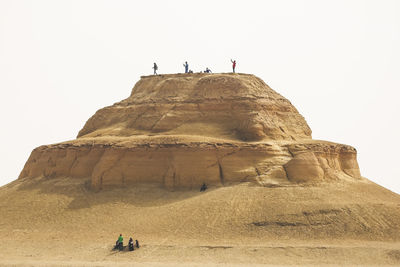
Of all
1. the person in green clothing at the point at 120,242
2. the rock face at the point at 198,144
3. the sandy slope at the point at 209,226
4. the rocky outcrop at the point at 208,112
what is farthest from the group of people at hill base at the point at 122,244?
the rocky outcrop at the point at 208,112

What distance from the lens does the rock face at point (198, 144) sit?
27094 mm

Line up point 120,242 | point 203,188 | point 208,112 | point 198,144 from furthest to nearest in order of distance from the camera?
point 208,112
point 198,144
point 203,188
point 120,242

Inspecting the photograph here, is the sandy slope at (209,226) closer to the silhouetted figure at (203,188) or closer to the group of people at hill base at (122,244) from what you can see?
the group of people at hill base at (122,244)

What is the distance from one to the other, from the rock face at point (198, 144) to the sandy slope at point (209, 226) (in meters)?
1.28

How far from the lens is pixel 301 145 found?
1085 inches

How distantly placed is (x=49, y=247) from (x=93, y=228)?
2.74 m

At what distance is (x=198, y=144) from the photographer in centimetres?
2752

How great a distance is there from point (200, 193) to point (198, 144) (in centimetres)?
337

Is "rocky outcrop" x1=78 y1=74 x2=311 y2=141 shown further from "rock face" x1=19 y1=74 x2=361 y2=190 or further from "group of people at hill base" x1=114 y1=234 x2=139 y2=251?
"group of people at hill base" x1=114 y1=234 x2=139 y2=251

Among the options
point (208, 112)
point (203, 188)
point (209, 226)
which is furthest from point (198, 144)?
point (209, 226)

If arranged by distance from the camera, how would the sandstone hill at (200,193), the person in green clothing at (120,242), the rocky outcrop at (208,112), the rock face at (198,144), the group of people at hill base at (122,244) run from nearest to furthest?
the sandstone hill at (200,193) < the group of people at hill base at (122,244) < the person in green clothing at (120,242) < the rock face at (198,144) < the rocky outcrop at (208,112)

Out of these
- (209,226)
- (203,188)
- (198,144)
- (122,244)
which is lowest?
(122,244)

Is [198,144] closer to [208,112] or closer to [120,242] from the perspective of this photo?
[208,112]

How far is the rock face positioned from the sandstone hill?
83 mm
